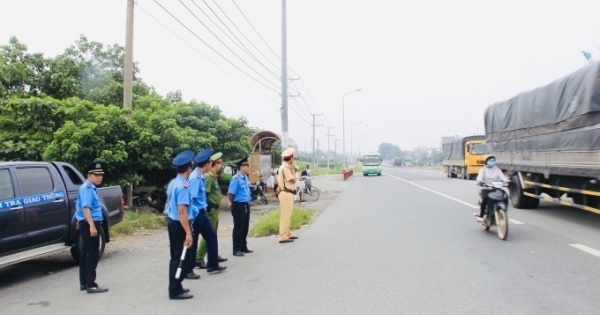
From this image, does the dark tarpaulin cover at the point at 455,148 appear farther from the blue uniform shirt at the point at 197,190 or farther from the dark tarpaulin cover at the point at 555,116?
the blue uniform shirt at the point at 197,190

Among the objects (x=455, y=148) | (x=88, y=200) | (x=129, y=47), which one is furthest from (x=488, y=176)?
(x=455, y=148)

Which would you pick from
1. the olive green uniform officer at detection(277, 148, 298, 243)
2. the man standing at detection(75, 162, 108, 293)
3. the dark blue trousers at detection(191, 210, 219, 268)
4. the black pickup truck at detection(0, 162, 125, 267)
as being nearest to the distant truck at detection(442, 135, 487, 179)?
the olive green uniform officer at detection(277, 148, 298, 243)

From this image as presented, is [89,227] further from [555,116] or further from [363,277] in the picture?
[555,116]

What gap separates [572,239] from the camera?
8.87 metres

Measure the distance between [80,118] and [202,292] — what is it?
9.07 meters

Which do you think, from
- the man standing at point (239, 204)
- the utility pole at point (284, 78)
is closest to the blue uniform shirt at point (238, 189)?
the man standing at point (239, 204)

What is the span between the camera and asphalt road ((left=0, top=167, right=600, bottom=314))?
523 cm

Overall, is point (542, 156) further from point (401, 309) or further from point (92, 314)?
point (92, 314)

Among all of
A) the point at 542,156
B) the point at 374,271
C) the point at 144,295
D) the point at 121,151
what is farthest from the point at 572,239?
the point at 121,151

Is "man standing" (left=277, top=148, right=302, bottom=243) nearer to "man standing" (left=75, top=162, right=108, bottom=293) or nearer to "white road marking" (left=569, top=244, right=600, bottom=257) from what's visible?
"man standing" (left=75, top=162, right=108, bottom=293)

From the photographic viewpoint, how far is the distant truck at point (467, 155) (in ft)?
111

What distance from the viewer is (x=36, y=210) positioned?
709 centimetres

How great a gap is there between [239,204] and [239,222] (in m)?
0.30

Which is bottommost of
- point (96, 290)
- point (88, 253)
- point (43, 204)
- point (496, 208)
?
point (96, 290)
